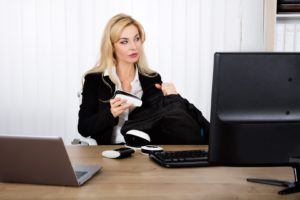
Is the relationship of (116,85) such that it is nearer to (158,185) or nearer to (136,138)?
(136,138)

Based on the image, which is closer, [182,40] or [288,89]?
[288,89]

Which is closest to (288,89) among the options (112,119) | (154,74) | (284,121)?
(284,121)

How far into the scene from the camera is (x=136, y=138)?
1869mm

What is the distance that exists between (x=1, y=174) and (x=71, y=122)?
2.16m

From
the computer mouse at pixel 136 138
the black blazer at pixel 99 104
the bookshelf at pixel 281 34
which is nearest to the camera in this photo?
the computer mouse at pixel 136 138

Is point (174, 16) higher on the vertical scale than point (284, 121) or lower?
higher

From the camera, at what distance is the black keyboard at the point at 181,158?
4.63 ft

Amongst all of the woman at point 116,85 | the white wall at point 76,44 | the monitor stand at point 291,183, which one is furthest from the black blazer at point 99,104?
the monitor stand at point 291,183

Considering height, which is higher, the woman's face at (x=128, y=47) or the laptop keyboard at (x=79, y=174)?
the woman's face at (x=128, y=47)

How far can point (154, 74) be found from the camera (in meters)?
2.65

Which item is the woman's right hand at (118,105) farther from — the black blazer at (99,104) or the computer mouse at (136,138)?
the computer mouse at (136,138)

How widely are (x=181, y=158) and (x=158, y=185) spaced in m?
0.29

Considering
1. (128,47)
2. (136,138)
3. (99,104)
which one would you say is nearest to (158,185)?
(136,138)

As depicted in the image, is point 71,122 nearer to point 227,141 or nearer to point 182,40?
point 182,40
